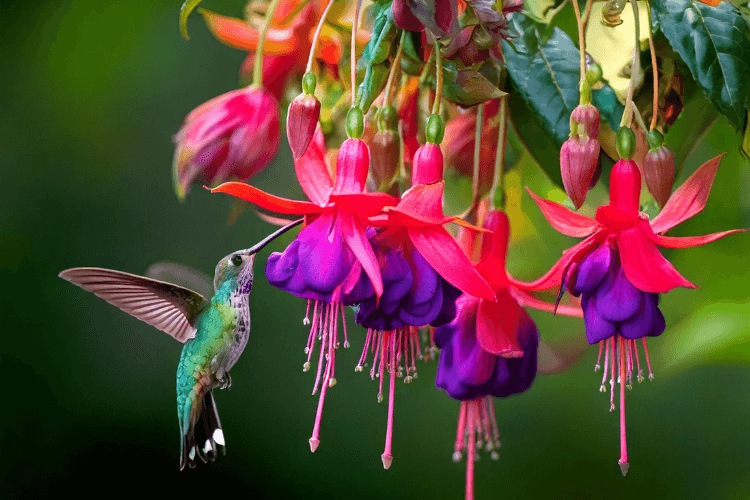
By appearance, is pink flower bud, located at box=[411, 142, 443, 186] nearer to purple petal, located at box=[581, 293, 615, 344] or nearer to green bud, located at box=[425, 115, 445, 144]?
green bud, located at box=[425, 115, 445, 144]

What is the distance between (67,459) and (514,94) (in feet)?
6.16

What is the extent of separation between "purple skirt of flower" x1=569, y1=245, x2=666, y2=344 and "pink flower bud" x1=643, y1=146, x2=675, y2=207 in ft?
0.18

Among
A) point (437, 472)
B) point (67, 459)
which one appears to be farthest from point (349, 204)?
point (67, 459)

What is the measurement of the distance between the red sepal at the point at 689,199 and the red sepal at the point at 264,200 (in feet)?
0.70

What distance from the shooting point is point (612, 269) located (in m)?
0.44

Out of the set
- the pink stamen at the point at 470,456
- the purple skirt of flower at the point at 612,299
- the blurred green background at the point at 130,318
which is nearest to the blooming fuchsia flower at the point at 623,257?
the purple skirt of flower at the point at 612,299

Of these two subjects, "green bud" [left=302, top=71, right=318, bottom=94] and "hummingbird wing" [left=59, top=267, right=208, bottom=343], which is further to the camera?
"hummingbird wing" [left=59, top=267, right=208, bottom=343]

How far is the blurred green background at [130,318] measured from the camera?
1.90 meters

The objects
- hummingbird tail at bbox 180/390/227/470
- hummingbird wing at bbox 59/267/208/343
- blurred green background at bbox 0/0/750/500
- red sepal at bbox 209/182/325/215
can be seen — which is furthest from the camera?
blurred green background at bbox 0/0/750/500

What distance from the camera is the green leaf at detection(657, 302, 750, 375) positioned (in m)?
0.66

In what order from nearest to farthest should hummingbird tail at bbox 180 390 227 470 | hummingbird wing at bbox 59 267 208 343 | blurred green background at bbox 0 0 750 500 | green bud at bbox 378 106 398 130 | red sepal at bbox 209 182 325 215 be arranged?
red sepal at bbox 209 182 325 215 < green bud at bbox 378 106 398 130 < hummingbird wing at bbox 59 267 208 343 < hummingbird tail at bbox 180 390 227 470 < blurred green background at bbox 0 0 750 500

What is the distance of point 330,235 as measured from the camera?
428 mm

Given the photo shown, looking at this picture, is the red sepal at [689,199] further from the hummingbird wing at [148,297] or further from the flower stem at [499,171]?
the hummingbird wing at [148,297]

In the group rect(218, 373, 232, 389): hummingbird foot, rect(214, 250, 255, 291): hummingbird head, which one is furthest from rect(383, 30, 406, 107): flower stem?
rect(218, 373, 232, 389): hummingbird foot
